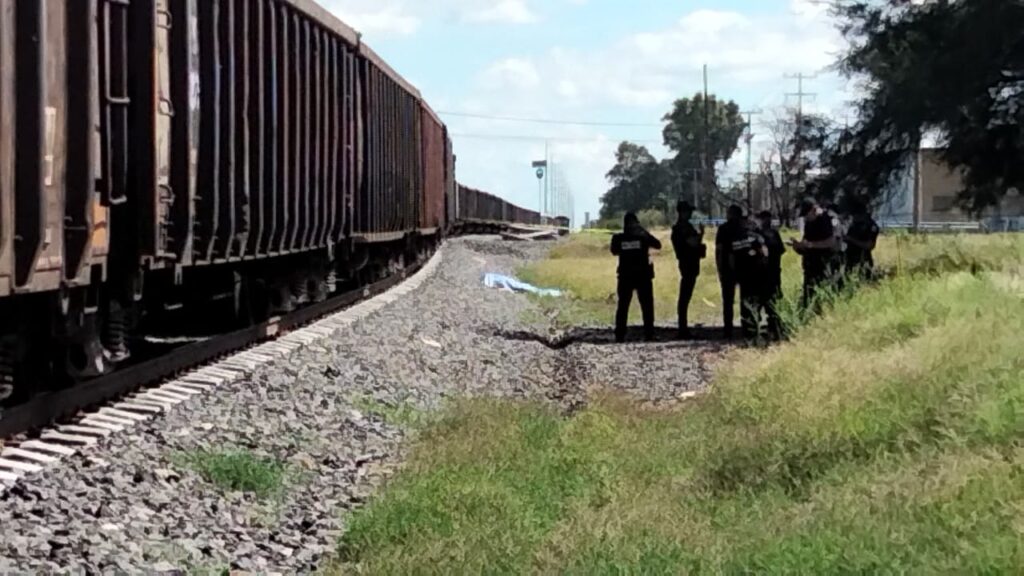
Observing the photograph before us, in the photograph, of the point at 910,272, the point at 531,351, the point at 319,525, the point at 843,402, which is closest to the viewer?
the point at 319,525

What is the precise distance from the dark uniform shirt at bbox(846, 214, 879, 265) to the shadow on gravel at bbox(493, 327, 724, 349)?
78.5 inches

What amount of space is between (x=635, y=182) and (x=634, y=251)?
441 feet

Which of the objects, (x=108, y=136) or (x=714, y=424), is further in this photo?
(x=714, y=424)

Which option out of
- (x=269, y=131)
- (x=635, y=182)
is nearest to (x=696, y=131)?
(x=635, y=182)

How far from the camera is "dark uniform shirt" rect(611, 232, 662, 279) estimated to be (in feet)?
64.4

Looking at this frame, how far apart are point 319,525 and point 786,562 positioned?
270 centimetres

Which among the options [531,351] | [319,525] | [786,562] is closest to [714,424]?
[319,525]

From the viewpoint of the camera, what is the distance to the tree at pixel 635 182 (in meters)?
143

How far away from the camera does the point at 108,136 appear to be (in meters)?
9.70

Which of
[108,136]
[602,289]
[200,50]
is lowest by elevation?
[602,289]

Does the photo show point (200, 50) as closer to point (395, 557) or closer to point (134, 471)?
point (134, 471)

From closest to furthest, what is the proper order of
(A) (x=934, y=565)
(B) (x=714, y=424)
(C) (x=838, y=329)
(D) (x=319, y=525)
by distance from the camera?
(A) (x=934, y=565), (D) (x=319, y=525), (B) (x=714, y=424), (C) (x=838, y=329)

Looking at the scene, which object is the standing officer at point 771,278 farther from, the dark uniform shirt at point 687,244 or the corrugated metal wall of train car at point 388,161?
the corrugated metal wall of train car at point 388,161

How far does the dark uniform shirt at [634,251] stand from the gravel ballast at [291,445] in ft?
2.99
